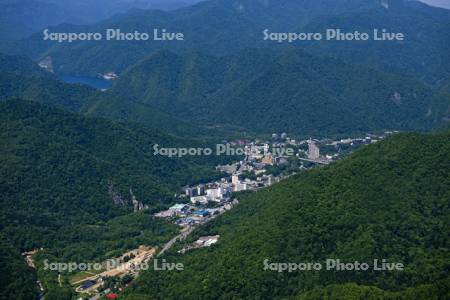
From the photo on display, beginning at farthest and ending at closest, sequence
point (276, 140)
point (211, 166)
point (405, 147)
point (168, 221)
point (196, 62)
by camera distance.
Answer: point (196, 62)
point (276, 140)
point (211, 166)
point (168, 221)
point (405, 147)

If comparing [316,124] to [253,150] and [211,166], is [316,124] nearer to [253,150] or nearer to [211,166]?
[253,150]

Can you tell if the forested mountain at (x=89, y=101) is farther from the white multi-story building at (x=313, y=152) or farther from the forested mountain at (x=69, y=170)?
the forested mountain at (x=69, y=170)

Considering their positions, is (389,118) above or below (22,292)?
above

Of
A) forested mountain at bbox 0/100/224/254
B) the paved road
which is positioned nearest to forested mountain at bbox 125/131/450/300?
the paved road

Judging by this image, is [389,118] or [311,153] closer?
[311,153]

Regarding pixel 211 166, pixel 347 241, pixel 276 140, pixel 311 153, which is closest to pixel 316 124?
pixel 276 140

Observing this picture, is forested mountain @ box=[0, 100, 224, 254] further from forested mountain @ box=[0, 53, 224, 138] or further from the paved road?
forested mountain @ box=[0, 53, 224, 138]

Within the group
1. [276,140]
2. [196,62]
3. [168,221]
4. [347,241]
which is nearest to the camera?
[347,241]
